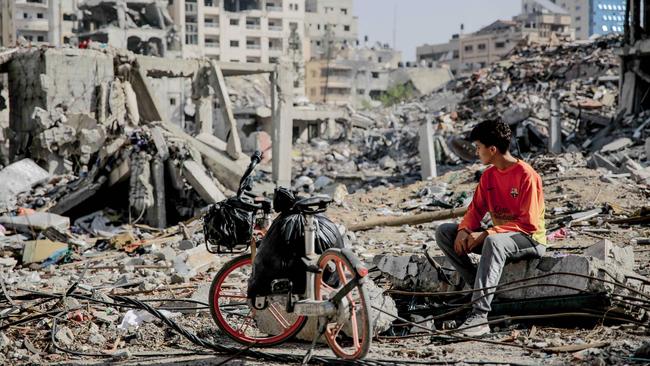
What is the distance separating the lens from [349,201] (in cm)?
1538

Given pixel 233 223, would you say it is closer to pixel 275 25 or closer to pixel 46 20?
pixel 46 20

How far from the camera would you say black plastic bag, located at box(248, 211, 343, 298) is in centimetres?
484

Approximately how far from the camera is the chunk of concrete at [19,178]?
1672cm

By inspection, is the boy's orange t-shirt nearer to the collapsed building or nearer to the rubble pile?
the rubble pile

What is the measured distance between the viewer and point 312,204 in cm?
472

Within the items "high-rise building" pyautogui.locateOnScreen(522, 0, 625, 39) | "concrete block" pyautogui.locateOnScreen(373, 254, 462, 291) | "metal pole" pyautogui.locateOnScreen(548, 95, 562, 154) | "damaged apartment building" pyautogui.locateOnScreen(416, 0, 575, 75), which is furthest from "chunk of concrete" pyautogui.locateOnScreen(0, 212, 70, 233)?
"high-rise building" pyautogui.locateOnScreen(522, 0, 625, 39)

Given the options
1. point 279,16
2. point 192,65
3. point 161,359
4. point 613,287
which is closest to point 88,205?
point 192,65

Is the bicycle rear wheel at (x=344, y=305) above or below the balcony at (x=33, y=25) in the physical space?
below

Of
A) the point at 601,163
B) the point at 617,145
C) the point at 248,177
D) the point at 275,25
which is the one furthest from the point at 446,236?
the point at 275,25

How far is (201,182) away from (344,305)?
35.7 feet

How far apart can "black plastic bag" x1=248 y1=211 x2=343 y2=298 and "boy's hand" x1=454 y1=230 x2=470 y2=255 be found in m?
0.83

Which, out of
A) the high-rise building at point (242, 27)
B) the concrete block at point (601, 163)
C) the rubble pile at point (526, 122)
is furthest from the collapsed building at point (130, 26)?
the concrete block at point (601, 163)

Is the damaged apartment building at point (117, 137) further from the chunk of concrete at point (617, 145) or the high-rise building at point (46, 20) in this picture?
the high-rise building at point (46, 20)

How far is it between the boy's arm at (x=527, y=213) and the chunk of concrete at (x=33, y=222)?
892 centimetres
